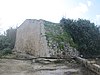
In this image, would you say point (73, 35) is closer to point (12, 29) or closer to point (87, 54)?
point (87, 54)

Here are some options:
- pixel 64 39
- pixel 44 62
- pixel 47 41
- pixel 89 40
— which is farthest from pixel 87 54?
pixel 44 62

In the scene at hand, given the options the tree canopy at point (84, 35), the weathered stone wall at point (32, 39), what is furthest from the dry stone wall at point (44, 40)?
the tree canopy at point (84, 35)

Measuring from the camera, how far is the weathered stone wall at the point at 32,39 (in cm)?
1828

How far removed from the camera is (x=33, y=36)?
20297 mm

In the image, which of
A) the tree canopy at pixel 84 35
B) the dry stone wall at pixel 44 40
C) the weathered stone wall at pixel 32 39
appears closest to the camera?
the dry stone wall at pixel 44 40

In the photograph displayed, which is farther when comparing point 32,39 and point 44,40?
point 32,39

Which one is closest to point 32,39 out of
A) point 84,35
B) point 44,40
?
point 44,40

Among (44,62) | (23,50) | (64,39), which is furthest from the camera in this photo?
(23,50)

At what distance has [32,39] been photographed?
20.5 m

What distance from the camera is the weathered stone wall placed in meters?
18.3

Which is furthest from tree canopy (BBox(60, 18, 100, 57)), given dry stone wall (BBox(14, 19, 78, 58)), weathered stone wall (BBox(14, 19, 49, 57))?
Answer: weathered stone wall (BBox(14, 19, 49, 57))

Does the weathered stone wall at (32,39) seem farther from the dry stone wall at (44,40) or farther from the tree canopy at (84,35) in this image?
the tree canopy at (84,35)

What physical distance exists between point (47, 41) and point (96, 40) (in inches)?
236

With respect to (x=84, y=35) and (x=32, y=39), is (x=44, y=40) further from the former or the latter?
(x=84, y=35)
